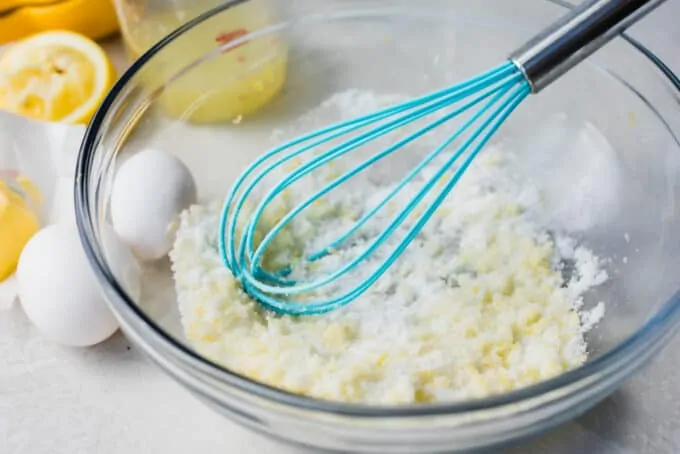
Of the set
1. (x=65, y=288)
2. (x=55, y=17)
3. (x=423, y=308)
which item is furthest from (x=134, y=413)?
(x=55, y=17)

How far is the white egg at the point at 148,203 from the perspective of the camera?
78cm

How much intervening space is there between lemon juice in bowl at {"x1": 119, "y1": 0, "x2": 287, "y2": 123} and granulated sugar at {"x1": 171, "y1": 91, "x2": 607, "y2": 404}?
14cm

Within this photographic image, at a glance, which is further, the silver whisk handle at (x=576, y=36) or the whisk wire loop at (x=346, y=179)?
the whisk wire loop at (x=346, y=179)

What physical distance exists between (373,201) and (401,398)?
30cm

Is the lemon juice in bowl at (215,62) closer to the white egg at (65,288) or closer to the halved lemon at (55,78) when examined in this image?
the halved lemon at (55,78)

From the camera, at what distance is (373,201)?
0.89 meters

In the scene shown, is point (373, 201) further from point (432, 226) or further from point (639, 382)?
point (639, 382)

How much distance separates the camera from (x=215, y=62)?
0.91m

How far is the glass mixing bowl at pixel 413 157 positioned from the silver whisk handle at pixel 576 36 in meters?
0.18

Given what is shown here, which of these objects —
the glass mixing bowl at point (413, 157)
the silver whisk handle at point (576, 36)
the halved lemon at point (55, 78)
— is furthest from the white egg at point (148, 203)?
the silver whisk handle at point (576, 36)

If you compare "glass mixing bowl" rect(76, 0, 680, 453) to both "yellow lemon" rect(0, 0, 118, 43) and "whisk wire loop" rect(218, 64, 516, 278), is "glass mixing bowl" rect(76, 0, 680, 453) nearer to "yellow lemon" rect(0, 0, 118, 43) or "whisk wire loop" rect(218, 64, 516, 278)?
"whisk wire loop" rect(218, 64, 516, 278)

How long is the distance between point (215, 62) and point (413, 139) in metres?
0.29

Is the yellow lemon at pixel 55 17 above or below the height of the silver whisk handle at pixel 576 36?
below

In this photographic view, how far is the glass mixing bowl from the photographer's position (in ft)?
1.77
